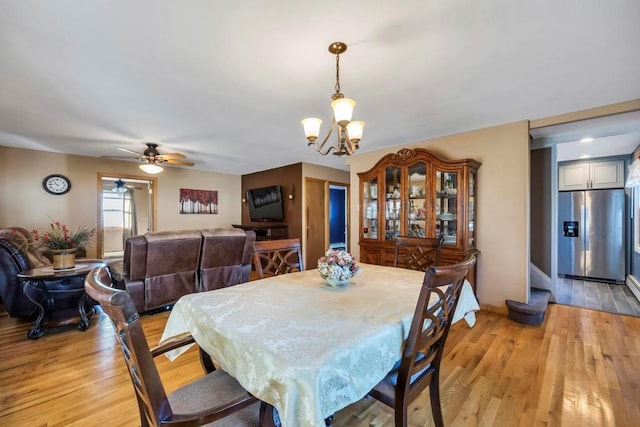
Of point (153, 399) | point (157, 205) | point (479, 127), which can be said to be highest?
point (479, 127)

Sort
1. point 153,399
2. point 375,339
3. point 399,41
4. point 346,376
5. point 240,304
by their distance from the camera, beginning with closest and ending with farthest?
point 153,399 → point 346,376 → point 375,339 → point 240,304 → point 399,41

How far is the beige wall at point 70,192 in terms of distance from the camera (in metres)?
4.48

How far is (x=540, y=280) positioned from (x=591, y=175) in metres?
2.57

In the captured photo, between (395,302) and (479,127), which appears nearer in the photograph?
(395,302)

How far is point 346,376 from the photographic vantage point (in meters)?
0.91

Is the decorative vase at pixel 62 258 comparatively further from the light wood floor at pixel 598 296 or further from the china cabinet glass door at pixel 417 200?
the light wood floor at pixel 598 296

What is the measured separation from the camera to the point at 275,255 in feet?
7.07

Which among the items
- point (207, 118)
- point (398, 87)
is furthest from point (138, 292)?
point (398, 87)

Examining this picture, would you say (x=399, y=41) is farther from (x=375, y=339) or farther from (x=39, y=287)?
(x=39, y=287)

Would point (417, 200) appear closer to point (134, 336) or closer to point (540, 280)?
point (540, 280)

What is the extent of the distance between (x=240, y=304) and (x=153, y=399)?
59cm

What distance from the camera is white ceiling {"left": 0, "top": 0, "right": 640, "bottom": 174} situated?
150cm

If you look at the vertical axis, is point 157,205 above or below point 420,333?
above

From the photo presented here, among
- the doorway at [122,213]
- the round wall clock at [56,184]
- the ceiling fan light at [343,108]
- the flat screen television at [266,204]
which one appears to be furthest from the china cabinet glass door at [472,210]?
the doorway at [122,213]
